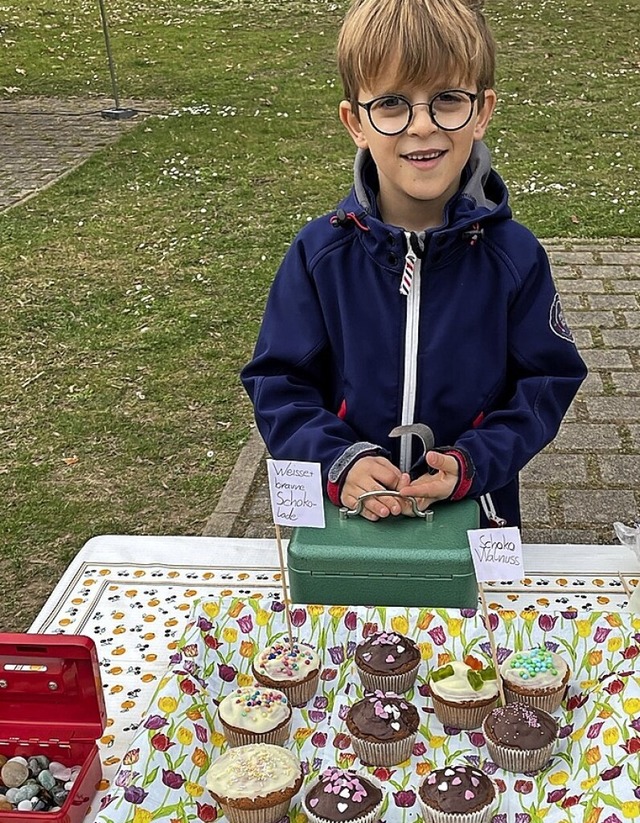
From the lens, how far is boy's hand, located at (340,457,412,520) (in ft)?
6.18

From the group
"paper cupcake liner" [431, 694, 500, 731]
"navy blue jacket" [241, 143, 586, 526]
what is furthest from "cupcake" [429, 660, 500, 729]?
"navy blue jacket" [241, 143, 586, 526]

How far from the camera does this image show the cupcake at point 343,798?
5.01 ft

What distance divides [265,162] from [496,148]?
1.97 metres

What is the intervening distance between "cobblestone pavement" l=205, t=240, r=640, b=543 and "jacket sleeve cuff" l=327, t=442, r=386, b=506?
1.83 meters

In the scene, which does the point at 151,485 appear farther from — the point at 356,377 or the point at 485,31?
the point at 485,31

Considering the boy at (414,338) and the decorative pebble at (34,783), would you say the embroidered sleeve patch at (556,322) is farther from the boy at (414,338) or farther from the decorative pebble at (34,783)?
the decorative pebble at (34,783)

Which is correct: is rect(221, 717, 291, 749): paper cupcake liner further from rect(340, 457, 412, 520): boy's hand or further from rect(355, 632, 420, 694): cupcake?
rect(340, 457, 412, 520): boy's hand

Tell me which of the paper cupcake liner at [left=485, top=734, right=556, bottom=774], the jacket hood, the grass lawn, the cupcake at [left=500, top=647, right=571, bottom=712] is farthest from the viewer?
the grass lawn

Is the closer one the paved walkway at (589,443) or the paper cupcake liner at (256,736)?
the paper cupcake liner at (256,736)

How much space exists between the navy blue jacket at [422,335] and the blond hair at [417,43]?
24cm

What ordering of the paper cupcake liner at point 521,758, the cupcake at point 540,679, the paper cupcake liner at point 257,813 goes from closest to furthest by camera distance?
the paper cupcake liner at point 257,813, the paper cupcake liner at point 521,758, the cupcake at point 540,679

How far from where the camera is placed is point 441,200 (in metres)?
2.03

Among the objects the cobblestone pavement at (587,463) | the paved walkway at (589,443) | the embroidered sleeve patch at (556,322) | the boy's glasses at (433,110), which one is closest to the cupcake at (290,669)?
the embroidered sleeve patch at (556,322)

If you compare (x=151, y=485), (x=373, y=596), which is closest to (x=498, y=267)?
(x=373, y=596)
